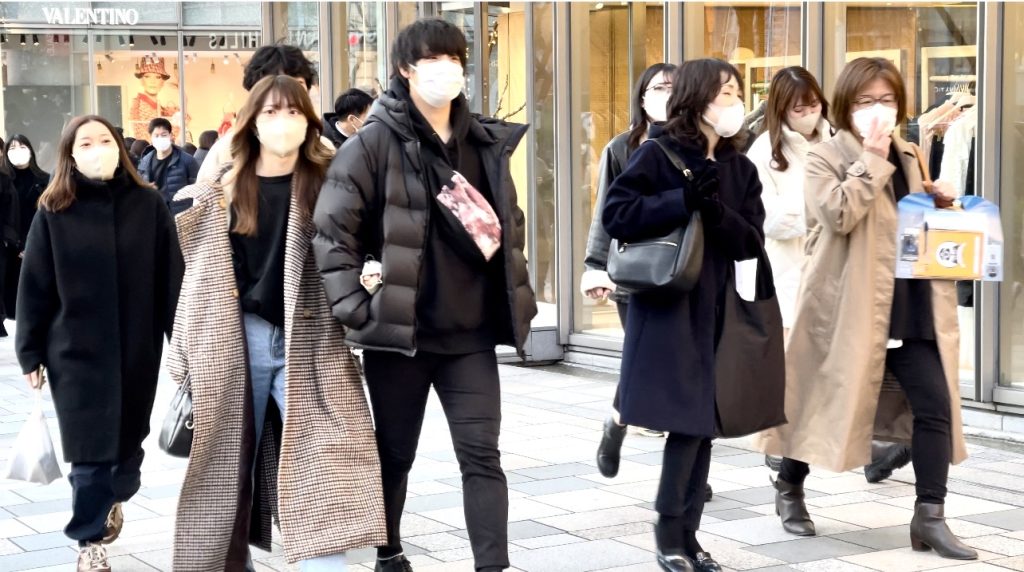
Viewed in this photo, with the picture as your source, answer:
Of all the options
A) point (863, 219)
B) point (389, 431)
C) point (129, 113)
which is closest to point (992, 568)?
point (863, 219)

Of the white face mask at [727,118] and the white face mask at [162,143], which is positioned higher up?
the white face mask at [162,143]

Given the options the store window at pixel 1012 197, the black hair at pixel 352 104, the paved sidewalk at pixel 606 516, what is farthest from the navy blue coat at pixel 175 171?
the store window at pixel 1012 197

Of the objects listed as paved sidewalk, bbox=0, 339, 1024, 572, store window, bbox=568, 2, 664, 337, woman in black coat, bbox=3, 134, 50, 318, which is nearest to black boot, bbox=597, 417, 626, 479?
paved sidewalk, bbox=0, 339, 1024, 572

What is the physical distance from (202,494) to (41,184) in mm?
10762

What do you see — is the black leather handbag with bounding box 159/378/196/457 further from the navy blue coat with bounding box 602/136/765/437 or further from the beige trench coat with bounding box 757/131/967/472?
the beige trench coat with bounding box 757/131/967/472

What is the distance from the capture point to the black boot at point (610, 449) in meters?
6.86

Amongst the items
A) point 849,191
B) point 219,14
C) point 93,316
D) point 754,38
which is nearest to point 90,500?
point 93,316

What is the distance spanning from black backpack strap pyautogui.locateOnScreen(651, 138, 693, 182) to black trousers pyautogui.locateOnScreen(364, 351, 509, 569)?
884 millimetres

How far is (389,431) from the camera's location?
501cm

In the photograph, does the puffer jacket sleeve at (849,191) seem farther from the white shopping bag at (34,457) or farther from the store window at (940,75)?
the white shopping bag at (34,457)

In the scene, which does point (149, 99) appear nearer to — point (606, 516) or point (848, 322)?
point (606, 516)

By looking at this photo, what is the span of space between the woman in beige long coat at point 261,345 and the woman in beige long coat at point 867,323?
6.25ft

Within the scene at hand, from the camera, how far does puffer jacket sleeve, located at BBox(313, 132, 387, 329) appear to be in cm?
472

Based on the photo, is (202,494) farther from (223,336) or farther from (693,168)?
(693,168)
